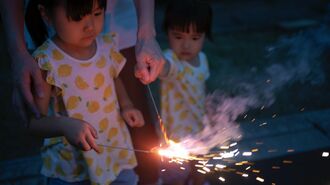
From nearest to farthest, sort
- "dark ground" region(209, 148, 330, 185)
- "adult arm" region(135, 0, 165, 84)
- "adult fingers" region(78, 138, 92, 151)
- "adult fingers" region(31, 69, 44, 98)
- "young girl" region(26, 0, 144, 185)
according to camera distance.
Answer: "adult fingers" region(78, 138, 92, 151), "adult fingers" region(31, 69, 44, 98), "young girl" region(26, 0, 144, 185), "adult arm" region(135, 0, 165, 84), "dark ground" region(209, 148, 330, 185)

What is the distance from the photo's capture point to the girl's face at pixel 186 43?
2.98 m

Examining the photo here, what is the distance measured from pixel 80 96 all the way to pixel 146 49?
1.40 feet

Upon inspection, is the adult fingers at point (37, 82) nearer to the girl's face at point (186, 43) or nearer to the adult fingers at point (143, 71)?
the adult fingers at point (143, 71)

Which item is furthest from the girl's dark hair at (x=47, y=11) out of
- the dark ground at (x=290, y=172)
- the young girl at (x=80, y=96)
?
the dark ground at (x=290, y=172)

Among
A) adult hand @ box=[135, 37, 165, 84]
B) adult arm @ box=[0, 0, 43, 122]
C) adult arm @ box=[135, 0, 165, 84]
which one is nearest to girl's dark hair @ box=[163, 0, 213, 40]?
adult arm @ box=[135, 0, 165, 84]

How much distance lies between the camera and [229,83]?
4812 millimetres

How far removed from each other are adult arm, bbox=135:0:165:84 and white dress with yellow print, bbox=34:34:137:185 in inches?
8.3

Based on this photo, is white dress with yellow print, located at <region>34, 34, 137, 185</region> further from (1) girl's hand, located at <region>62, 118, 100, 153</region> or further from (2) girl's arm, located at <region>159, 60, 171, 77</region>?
(2) girl's arm, located at <region>159, 60, 171, 77</region>

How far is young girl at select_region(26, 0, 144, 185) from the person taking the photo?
205cm

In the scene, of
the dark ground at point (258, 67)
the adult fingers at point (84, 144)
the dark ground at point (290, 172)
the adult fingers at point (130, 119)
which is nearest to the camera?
the adult fingers at point (84, 144)

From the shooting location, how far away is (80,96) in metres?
2.19

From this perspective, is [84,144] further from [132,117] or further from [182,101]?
[182,101]

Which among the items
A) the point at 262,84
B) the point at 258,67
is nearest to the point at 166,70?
the point at 262,84

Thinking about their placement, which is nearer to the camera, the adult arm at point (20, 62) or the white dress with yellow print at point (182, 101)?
the adult arm at point (20, 62)
